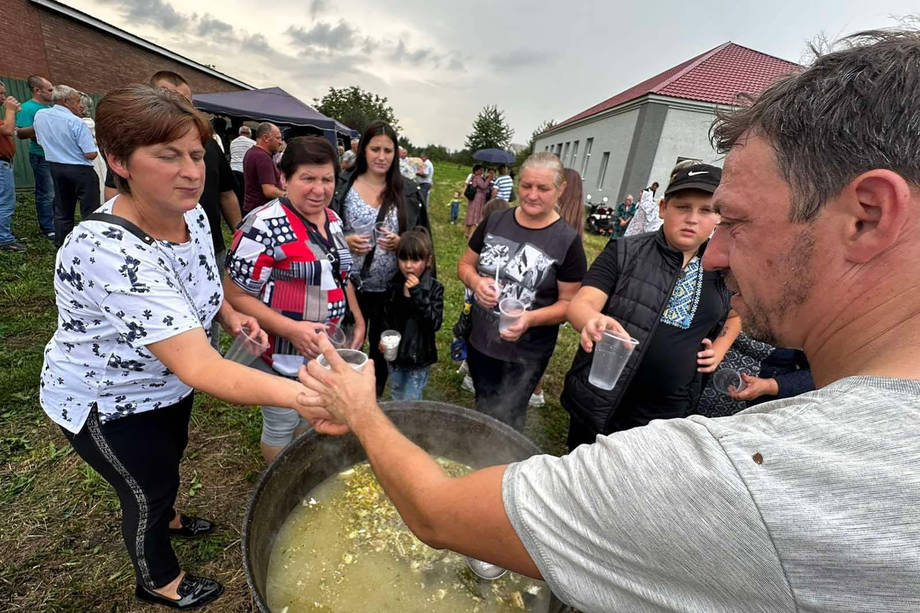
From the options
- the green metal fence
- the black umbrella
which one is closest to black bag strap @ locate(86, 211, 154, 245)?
the black umbrella

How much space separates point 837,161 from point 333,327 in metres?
2.39

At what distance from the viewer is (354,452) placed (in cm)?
236

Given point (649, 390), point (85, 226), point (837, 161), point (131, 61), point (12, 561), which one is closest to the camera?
point (837, 161)

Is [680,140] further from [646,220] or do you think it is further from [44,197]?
[44,197]

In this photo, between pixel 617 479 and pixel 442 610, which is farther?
pixel 442 610

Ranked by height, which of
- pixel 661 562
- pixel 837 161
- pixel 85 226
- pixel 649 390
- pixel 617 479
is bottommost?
pixel 649 390

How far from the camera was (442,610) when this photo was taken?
5.82 ft

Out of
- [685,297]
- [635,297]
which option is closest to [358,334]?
[635,297]

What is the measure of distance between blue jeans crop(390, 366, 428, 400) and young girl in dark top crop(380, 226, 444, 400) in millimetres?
12

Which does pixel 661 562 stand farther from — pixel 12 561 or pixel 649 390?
pixel 12 561

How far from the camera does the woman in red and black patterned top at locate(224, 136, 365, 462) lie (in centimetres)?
237

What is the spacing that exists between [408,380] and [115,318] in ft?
7.84

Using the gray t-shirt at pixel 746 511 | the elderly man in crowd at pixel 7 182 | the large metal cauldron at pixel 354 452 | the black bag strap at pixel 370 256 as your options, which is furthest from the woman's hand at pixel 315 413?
the elderly man in crowd at pixel 7 182

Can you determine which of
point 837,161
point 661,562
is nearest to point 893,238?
point 837,161
